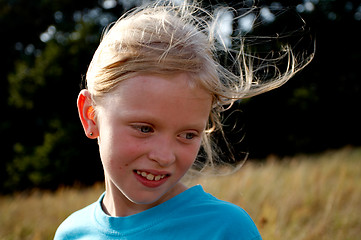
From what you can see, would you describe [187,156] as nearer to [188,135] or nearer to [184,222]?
[188,135]

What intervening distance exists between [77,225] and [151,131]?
0.72 metres

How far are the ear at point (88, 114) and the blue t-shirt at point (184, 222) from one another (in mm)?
369

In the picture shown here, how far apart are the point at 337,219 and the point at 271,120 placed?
54.8 ft

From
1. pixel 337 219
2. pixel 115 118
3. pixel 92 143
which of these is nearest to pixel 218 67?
pixel 115 118

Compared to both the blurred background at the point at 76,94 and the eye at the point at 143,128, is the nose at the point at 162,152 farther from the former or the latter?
the blurred background at the point at 76,94

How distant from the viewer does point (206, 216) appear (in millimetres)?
1506

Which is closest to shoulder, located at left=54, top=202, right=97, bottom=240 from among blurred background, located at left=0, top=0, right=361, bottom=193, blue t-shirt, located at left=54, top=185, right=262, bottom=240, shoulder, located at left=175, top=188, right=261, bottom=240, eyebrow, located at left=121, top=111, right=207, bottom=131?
blue t-shirt, located at left=54, top=185, right=262, bottom=240

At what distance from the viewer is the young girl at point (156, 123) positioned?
4.69 ft

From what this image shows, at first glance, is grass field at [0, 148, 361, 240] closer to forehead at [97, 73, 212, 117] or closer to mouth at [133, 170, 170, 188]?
A: mouth at [133, 170, 170, 188]

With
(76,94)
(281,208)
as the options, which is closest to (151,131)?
(281,208)

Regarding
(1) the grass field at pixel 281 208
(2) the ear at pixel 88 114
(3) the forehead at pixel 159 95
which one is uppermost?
(3) the forehead at pixel 159 95

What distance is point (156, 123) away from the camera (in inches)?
55.7

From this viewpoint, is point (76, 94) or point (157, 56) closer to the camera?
point (157, 56)

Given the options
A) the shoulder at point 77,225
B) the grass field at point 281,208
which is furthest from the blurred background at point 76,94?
the shoulder at point 77,225
